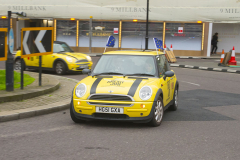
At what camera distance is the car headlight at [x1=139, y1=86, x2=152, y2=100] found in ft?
20.1

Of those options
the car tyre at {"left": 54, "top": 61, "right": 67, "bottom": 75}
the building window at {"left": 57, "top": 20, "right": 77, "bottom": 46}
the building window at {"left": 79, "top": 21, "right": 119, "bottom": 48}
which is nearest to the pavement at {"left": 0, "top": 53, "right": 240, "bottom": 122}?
the car tyre at {"left": 54, "top": 61, "right": 67, "bottom": 75}

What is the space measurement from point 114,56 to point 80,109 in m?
1.64

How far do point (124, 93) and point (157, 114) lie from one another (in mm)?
793

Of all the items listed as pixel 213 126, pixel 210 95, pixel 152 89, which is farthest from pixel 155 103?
pixel 210 95

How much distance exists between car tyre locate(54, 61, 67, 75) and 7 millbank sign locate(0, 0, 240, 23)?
1531cm

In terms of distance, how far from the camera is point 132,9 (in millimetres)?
29766

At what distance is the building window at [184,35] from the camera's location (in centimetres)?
3027

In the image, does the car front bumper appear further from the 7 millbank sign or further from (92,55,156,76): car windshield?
the 7 millbank sign

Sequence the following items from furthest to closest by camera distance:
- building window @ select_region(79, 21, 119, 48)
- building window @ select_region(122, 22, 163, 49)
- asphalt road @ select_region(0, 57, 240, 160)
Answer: building window @ select_region(79, 21, 119, 48) < building window @ select_region(122, 22, 163, 49) < asphalt road @ select_region(0, 57, 240, 160)

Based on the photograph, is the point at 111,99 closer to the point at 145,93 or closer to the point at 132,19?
the point at 145,93

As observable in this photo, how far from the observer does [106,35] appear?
31.2 m

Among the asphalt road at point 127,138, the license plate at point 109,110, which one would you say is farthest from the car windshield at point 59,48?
the license plate at point 109,110

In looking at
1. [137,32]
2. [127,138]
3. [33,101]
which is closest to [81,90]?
[127,138]

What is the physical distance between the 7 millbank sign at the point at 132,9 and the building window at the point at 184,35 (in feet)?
3.21
